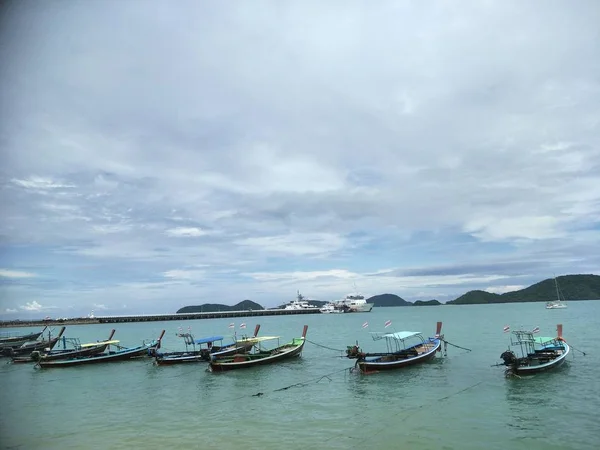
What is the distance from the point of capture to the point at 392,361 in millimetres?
31766

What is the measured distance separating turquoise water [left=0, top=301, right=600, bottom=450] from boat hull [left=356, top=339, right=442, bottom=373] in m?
0.66

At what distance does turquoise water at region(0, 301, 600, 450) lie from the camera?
17016 mm

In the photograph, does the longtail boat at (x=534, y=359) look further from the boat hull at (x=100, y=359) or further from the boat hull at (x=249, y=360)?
the boat hull at (x=100, y=359)

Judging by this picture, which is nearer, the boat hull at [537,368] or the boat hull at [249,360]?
the boat hull at [537,368]

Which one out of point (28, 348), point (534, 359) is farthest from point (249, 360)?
point (28, 348)

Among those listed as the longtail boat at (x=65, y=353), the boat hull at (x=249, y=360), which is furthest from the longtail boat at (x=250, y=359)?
the longtail boat at (x=65, y=353)

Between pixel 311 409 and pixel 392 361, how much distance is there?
12.0m

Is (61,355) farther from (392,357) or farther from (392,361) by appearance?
(392,361)

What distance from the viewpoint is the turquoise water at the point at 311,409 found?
17.0 metres

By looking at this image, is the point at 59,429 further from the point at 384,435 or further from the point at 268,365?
the point at 268,365

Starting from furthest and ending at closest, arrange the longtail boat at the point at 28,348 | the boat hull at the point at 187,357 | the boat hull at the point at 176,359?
the longtail boat at the point at 28,348, the boat hull at the point at 176,359, the boat hull at the point at 187,357

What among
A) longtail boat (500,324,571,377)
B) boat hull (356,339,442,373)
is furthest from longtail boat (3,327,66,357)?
longtail boat (500,324,571,377)

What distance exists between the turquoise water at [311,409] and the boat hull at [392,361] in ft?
2.17

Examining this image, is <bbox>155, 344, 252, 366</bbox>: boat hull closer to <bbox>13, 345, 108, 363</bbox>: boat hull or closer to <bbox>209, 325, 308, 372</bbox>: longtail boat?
<bbox>209, 325, 308, 372</bbox>: longtail boat
